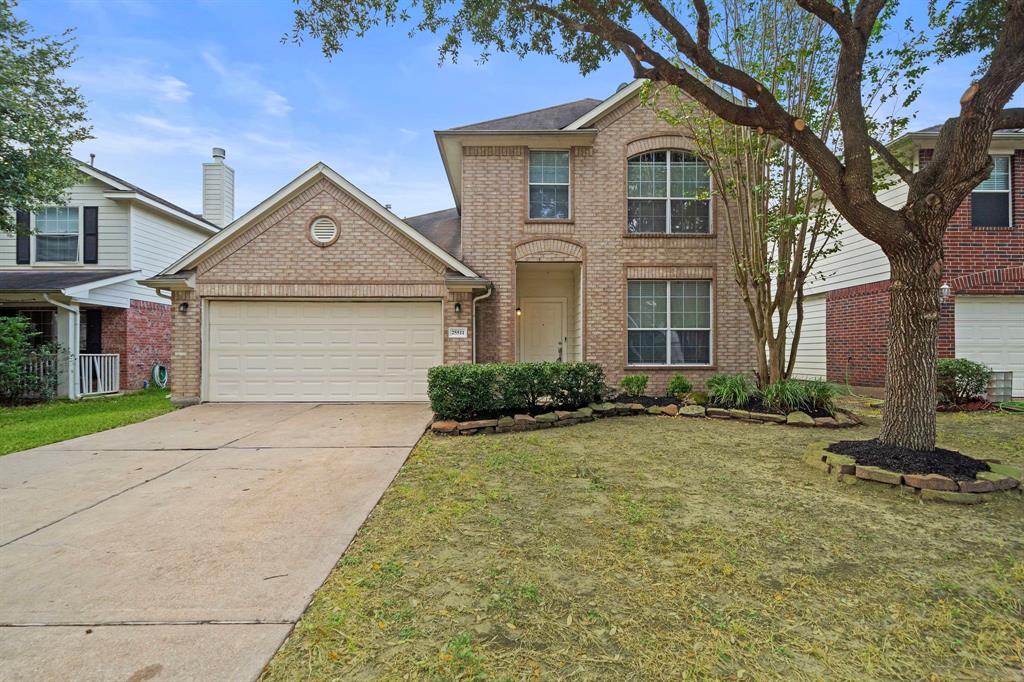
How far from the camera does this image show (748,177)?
8.77m

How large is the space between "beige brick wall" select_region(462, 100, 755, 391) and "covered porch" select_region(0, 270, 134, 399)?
385 inches

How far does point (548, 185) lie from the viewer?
10742 millimetres

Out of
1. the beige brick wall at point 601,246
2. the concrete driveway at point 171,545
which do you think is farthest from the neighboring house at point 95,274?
the beige brick wall at point 601,246

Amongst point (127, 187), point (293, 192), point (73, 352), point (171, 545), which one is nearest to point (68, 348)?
point (73, 352)

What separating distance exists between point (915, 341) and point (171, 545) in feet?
21.7

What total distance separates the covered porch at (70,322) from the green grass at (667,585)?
12.0 metres

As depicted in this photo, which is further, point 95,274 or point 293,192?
point 95,274

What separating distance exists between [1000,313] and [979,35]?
274 inches

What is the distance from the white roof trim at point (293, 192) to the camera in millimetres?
9953

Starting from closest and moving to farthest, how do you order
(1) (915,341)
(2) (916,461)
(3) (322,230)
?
(2) (916,461) → (1) (915,341) → (3) (322,230)

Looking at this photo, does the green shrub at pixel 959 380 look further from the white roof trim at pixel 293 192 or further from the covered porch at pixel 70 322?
the covered porch at pixel 70 322

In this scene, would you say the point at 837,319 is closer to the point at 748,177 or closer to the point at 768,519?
the point at 748,177

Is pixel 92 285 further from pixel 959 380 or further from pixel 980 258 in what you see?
pixel 980 258

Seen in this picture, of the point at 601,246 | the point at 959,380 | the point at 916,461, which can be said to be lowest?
the point at 916,461
